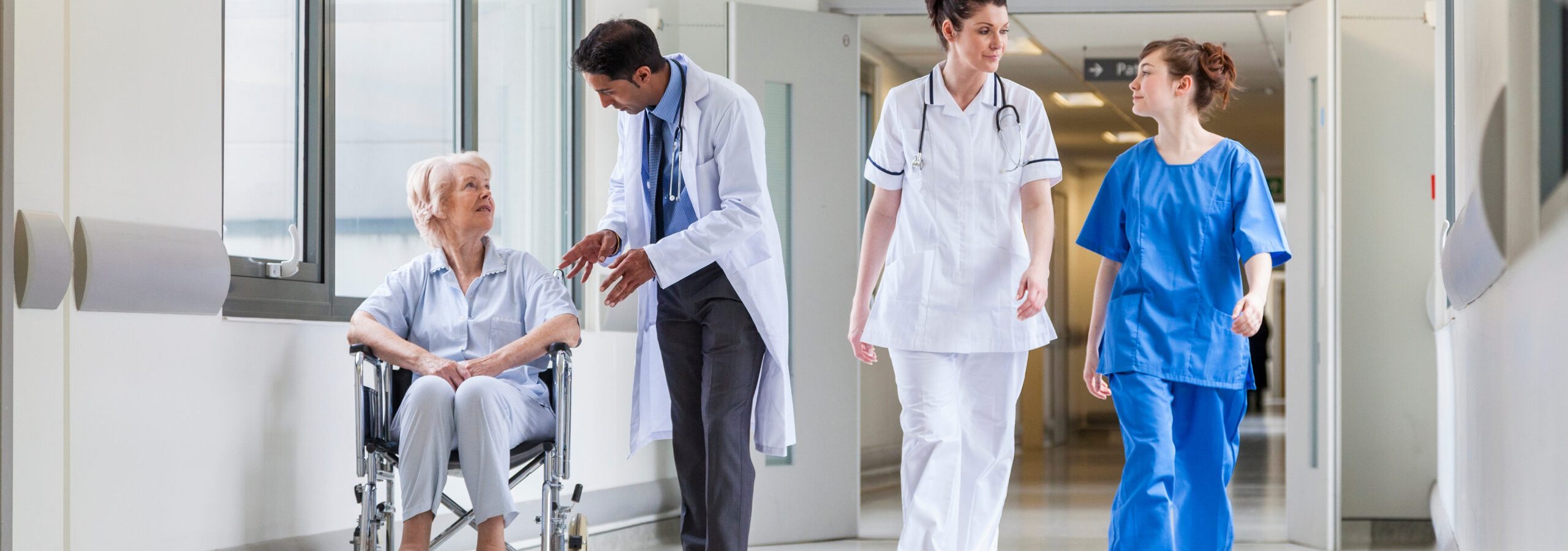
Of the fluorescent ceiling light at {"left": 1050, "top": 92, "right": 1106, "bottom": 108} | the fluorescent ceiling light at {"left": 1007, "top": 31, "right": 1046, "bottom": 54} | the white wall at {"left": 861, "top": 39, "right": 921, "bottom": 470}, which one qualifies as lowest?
the white wall at {"left": 861, "top": 39, "right": 921, "bottom": 470}

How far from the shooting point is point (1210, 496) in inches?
123

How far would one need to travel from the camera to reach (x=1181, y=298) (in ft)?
10.1

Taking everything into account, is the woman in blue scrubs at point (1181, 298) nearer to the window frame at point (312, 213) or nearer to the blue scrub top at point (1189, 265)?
the blue scrub top at point (1189, 265)

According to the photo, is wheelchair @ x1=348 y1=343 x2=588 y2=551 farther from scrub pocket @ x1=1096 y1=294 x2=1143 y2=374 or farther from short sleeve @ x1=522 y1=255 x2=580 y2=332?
scrub pocket @ x1=1096 y1=294 x2=1143 y2=374

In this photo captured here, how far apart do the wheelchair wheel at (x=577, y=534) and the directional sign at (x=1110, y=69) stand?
519 centimetres

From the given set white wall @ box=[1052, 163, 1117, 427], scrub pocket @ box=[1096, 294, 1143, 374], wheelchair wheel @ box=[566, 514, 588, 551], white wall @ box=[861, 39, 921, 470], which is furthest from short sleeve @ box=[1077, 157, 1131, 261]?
white wall @ box=[1052, 163, 1117, 427]

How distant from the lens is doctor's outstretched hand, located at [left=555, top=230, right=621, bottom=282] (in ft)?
10.3

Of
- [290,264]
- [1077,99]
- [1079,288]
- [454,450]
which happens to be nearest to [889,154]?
[454,450]

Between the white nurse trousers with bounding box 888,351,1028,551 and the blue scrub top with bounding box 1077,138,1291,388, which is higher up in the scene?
the blue scrub top with bounding box 1077,138,1291,388

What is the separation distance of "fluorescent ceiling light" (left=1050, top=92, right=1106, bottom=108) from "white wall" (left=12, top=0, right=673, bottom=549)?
723 cm

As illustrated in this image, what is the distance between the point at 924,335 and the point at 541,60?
7.30ft

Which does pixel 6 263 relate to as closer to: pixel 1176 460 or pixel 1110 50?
pixel 1176 460

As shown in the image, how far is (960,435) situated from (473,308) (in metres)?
1.17

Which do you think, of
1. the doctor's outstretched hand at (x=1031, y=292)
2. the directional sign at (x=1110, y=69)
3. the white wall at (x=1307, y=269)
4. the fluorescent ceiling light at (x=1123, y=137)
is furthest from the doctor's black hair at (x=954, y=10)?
the fluorescent ceiling light at (x=1123, y=137)
